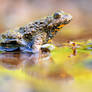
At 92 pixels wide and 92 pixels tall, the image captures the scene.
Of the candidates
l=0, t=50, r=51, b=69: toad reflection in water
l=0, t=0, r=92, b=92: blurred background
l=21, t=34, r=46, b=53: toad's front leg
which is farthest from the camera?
l=21, t=34, r=46, b=53: toad's front leg

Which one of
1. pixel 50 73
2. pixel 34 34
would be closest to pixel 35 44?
pixel 34 34

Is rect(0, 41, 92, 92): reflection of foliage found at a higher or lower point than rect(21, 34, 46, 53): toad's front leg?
lower

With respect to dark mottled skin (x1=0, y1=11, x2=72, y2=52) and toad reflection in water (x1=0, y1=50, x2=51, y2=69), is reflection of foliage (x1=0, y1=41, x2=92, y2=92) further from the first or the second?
dark mottled skin (x1=0, y1=11, x2=72, y2=52)

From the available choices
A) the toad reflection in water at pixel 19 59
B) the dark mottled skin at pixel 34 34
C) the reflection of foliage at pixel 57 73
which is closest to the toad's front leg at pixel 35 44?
the dark mottled skin at pixel 34 34

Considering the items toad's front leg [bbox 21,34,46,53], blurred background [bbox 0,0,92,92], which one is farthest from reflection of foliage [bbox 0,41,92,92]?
toad's front leg [bbox 21,34,46,53]

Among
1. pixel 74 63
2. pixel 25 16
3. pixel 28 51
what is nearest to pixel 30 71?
pixel 74 63

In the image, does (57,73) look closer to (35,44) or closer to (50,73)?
(50,73)

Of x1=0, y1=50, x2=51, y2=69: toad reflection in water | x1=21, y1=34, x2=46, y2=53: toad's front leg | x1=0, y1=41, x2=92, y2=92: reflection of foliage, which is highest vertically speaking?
x1=21, y1=34, x2=46, y2=53: toad's front leg

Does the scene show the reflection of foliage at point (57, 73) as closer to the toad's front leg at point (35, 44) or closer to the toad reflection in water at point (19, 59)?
the toad reflection in water at point (19, 59)

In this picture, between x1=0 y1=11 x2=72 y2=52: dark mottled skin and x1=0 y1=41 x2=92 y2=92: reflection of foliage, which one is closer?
x1=0 y1=41 x2=92 y2=92: reflection of foliage
